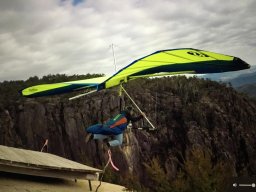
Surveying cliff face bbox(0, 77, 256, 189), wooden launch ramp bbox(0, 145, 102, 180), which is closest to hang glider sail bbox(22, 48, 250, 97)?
wooden launch ramp bbox(0, 145, 102, 180)

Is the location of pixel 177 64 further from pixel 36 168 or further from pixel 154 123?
pixel 154 123

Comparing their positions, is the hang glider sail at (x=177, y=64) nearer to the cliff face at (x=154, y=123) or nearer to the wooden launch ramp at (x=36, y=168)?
the wooden launch ramp at (x=36, y=168)

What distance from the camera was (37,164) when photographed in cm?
1022

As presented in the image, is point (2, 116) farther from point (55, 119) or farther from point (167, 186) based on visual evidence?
point (167, 186)

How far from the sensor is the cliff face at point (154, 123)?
56.7 meters

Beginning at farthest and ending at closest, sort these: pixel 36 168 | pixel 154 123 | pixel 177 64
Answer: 1. pixel 154 123
2. pixel 36 168
3. pixel 177 64

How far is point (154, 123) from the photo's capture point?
201ft

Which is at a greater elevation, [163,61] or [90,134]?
[163,61]

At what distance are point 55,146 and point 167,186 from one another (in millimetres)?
48964

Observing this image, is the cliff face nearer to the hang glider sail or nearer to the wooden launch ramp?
the wooden launch ramp

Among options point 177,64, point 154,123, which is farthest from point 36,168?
point 154,123

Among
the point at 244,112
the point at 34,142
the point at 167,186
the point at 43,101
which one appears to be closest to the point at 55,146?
the point at 34,142

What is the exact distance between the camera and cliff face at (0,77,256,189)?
56656 millimetres

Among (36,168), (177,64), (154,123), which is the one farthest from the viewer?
(154,123)
